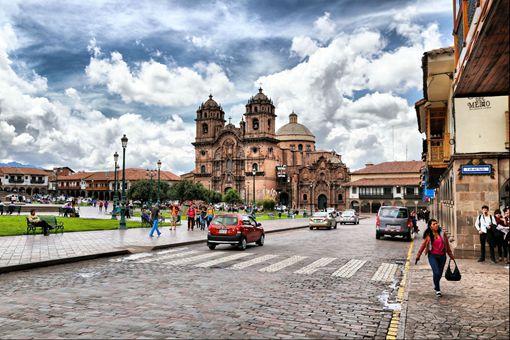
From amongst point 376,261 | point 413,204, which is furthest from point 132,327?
point 413,204

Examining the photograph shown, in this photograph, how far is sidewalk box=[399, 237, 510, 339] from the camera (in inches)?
220

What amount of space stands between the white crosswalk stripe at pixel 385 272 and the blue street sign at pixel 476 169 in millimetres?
3713

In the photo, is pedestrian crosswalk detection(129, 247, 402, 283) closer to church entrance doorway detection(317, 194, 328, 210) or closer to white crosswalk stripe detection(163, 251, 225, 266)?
white crosswalk stripe detection(163, 251, 225, 266)

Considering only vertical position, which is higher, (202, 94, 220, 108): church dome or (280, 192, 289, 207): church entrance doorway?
(202, 94, 220, 108): church dome

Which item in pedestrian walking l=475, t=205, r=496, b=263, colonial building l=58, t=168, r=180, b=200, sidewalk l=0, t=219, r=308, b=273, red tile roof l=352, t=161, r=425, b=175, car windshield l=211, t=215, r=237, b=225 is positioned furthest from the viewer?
colonial building l=58, t=168, r=180, b=200

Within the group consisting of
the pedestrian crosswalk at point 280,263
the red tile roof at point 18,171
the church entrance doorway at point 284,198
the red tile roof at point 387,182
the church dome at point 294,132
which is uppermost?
the church dome at point 294,132

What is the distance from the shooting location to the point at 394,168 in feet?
284

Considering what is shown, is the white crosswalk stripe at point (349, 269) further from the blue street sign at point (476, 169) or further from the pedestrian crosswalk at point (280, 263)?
the blue street sign at point (476, 169)

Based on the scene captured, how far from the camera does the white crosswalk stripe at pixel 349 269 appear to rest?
11.5m

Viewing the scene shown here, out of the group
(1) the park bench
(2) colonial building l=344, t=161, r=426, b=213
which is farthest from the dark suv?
(2) colonial building l=344, t=161, r=426, b=213

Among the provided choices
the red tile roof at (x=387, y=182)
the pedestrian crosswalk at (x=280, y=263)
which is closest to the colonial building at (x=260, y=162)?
the red tile roof at (x=387, y=182)

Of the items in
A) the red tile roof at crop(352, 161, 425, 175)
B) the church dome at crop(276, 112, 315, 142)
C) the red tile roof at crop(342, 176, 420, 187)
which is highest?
the church dome at crop(276, 112, 315, 142)

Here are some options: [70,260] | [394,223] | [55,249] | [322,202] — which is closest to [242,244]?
[70,260]

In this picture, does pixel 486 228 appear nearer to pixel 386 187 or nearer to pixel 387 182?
pixel 386 187
